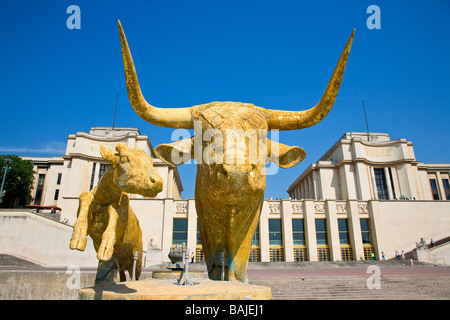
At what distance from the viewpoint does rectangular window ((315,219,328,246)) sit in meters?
35.8

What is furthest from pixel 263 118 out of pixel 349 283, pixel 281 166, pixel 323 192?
pixel 323 192

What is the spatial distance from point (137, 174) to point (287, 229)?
34.0m

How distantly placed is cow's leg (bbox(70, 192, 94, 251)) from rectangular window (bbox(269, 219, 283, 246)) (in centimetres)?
3320

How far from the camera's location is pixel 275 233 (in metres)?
35.5

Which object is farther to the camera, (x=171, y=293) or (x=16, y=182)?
(x=16, y=182)

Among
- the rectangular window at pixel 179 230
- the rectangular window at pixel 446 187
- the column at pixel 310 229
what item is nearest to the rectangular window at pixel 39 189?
the rectangular window at pixel 179 230

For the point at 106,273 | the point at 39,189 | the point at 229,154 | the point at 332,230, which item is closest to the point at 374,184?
the point at 332,230

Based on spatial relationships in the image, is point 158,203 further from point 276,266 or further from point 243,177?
point 243,177

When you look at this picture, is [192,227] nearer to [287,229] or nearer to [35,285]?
[287,229]

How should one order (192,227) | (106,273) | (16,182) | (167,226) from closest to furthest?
(106,273) → (167,226) → (192,227) → (16,182)

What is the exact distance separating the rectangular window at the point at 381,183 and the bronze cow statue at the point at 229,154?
50.4 m

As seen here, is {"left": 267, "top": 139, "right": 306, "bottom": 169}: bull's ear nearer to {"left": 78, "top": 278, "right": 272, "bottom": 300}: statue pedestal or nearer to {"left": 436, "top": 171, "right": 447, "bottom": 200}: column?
{"left": 78, "top": 278, "right": 272, "bottom": 300}: statue pedestal

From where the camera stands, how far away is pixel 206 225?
4.47m

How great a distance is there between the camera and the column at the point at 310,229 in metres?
34.5
